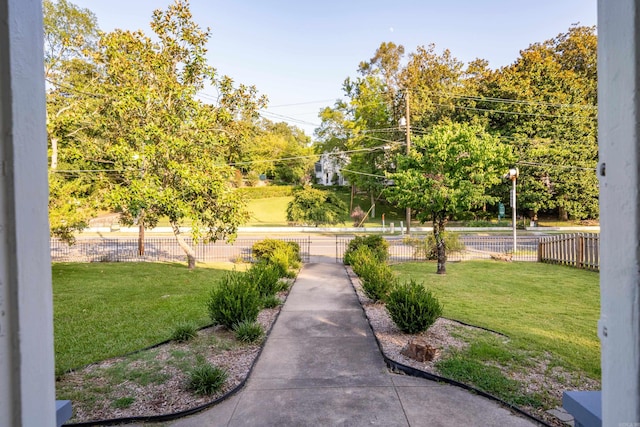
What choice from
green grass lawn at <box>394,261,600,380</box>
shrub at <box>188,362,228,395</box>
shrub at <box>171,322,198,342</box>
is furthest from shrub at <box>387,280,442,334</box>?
shrub at <box>171,322,198,342</box>

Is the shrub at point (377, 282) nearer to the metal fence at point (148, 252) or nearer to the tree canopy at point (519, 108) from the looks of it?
the metal fence at point (148, 252)

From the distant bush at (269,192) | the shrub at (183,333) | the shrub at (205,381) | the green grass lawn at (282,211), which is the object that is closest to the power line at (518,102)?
the green grass lawn at (282,211)

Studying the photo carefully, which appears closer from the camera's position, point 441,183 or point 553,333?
point 553,333

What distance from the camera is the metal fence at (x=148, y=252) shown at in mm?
16803

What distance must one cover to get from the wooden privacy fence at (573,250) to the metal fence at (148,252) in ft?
32.4

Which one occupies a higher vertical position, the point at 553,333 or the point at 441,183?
the point at 441,183

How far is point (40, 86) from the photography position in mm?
980
